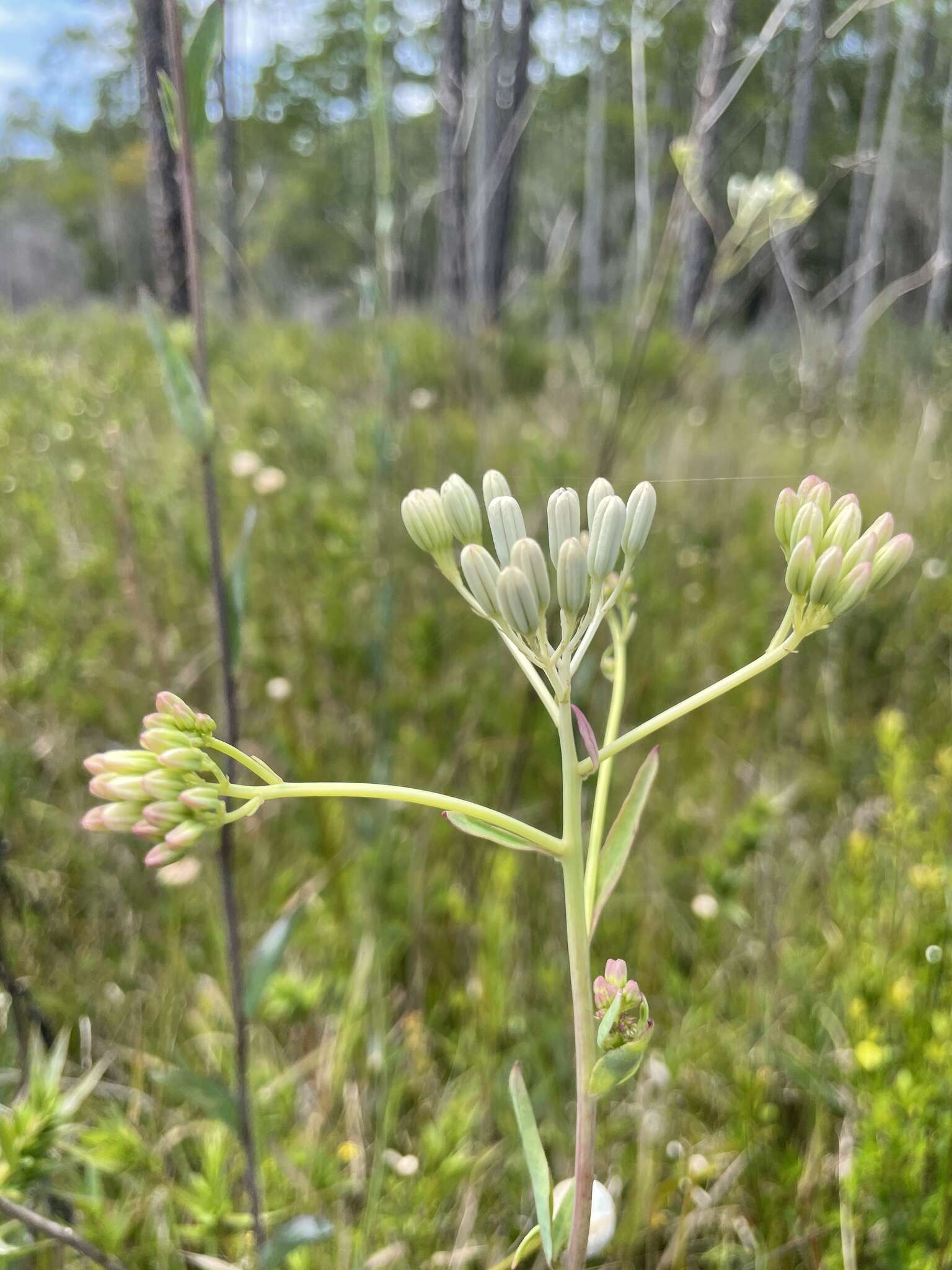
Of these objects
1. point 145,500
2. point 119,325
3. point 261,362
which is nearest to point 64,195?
point 119,325

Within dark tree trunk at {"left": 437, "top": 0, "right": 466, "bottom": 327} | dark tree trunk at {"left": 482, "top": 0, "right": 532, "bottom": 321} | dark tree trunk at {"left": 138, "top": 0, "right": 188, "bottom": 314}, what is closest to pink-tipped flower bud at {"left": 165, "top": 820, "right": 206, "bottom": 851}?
dark tree trunk at {"left": 138, "top": 0, "right": 188, "bottom": 314}

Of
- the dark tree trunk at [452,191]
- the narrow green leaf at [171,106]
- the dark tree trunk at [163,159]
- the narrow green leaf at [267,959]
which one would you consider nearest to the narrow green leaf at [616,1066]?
the narrow green leaf at [267,959]

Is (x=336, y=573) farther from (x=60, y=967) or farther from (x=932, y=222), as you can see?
(x=932, y=222)

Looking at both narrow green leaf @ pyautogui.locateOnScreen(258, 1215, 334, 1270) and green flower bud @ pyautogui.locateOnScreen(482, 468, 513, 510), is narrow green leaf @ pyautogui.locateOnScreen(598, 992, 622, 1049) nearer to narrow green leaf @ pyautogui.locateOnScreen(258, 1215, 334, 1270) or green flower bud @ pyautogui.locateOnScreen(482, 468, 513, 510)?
green flower bud @ pyautogui.locateOnScreen(482, 468, 513, 510)

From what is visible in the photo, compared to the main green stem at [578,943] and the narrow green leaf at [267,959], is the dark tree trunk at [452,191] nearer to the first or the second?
the narrow green leaf at [267,959]

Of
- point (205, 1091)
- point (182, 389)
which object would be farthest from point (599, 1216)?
point (182, 389)

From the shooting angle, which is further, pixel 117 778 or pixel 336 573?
pixel 336 573

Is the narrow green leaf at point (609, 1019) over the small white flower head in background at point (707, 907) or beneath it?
over

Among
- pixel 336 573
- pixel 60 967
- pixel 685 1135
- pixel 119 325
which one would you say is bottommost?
pixel 685 1135
